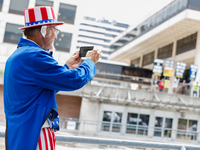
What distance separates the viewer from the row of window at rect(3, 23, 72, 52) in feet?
85.0

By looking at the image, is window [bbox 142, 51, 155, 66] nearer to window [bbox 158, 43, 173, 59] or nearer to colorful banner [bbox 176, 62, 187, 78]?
window [bbox 158, 43, 173, 59]

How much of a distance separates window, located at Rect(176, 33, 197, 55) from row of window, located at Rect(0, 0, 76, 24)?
1478cm

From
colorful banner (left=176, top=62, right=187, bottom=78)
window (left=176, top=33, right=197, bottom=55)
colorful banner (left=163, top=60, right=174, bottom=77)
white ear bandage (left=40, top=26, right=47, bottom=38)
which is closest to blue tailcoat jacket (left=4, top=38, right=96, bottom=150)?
white ear bandage (left=40, top=26, right=47, bottom=38)

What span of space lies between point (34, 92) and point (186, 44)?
3207cm

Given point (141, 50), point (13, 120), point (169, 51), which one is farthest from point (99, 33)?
point (13, 120)

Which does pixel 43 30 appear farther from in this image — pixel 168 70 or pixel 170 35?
pixel 170 35

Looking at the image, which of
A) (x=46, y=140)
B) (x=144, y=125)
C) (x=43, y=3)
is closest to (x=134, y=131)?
(x=144, y=125)

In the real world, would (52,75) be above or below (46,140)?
above

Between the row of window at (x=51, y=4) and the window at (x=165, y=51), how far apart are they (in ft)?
51.6

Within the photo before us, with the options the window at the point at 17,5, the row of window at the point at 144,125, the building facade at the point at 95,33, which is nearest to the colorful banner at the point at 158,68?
the row of window at the point at 144,125

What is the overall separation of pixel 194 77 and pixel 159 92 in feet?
16.4

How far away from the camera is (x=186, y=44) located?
3108 cm

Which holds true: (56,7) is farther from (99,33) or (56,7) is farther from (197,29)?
(99,33)

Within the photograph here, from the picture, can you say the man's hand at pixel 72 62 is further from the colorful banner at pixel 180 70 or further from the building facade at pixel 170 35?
the building facade at pixel 170 35
